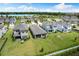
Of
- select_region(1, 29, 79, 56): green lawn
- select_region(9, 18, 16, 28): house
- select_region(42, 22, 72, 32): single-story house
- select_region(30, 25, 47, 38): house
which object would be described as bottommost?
select_region(1, 29, 79, 56): green lawn

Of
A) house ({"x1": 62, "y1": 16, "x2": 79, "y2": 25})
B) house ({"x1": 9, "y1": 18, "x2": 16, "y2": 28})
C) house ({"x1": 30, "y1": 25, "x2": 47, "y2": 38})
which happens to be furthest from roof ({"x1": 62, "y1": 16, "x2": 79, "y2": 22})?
house ({"x1": 9, "y1": 18, "x2": 16, "y2": 28})

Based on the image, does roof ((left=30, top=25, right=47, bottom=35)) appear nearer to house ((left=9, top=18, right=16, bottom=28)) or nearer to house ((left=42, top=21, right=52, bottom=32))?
house ((left=42, top=21, right=52, bottom=32))

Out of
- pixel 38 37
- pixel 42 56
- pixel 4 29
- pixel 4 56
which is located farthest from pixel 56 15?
pixel 4 56

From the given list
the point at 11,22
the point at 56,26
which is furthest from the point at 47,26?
the point at 11,22

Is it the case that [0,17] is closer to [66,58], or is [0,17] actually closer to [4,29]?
[4,29]

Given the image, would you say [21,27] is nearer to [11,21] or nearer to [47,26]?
[11,21]

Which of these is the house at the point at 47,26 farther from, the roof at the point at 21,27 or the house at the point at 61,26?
the roof at the point at 21,27
